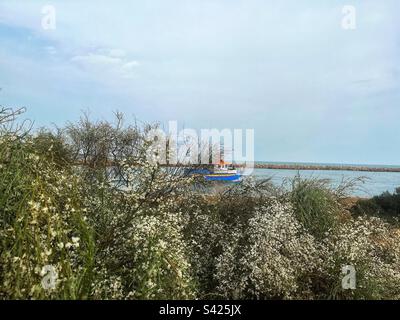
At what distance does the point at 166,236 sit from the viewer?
6.11 m

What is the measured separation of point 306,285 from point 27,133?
4555 mm

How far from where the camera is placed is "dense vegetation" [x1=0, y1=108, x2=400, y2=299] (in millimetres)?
4320

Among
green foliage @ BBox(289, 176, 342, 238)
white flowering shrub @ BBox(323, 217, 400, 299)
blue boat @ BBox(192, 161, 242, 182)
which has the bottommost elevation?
white flowering shrub @ BBox(323, 217, 400, 299)

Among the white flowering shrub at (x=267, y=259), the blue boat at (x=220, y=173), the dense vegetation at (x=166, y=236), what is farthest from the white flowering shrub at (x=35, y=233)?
the blue boat at (x=220, y=173)

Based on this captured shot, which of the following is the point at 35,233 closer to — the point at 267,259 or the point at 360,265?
the point at 267,259

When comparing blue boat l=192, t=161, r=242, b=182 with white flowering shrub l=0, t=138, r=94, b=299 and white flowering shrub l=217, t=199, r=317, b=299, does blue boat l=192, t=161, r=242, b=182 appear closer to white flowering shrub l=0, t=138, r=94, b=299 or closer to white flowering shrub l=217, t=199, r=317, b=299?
white flowering shrub l=217, t=199, r=317, b=299

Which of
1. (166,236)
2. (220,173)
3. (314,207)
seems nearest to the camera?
(166,236)

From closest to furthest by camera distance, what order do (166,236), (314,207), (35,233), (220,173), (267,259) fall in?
(35,233) < (166,236) < (267,259) < (314,207) < (220,173)

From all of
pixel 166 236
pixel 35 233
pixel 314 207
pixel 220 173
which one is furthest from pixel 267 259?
pixel 220 173

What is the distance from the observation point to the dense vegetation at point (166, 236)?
432cm

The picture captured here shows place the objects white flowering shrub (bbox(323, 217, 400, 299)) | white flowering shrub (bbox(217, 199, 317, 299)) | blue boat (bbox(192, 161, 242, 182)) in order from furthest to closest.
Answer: blue boat (bbox(192, 161, 242, 182)) → white flowering shrub (bbox(323, 217, 400, 299)) → white flowering shrub (bbox(217, 199, 317, 299))

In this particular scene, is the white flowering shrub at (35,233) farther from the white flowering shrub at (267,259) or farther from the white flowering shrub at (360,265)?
the white flowering shrub at (360,265)

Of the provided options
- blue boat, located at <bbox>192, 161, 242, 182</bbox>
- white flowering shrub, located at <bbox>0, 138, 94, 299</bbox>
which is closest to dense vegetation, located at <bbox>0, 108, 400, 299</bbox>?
white flowering shrub, located at <bbox>0, 138, 94, 299</bbox>
